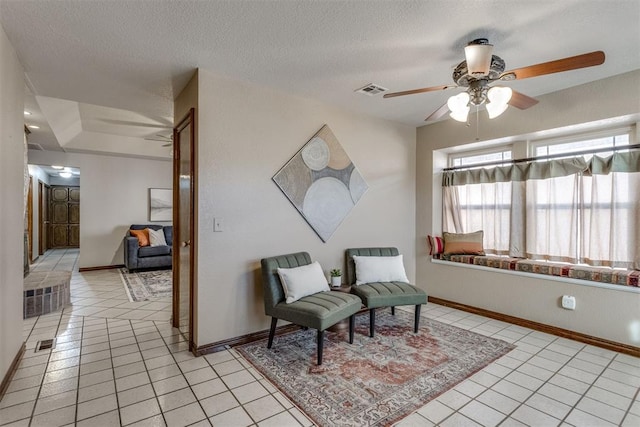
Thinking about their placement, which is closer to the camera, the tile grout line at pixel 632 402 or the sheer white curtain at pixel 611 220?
the tile grout line at pixel 632 402

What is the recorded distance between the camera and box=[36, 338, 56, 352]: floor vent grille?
2.76m

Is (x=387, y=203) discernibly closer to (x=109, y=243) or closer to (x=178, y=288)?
(x=178, y=288)

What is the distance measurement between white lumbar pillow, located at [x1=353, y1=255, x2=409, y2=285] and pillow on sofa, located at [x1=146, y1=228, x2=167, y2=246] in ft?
15.3

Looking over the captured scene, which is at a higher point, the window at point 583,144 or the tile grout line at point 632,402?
the window at point 583,144

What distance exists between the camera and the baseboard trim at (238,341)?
270 cm

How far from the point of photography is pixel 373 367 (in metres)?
2.48

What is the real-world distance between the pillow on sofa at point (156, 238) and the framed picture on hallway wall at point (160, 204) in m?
0.59

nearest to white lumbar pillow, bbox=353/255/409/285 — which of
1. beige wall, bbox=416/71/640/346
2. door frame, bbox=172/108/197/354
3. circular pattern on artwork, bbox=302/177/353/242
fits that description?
circular pattern on artwork, bbox=302/177/353/242

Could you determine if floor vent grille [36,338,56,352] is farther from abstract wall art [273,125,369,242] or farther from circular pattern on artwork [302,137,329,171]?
circular pattern on artwork [302,137,329,171]

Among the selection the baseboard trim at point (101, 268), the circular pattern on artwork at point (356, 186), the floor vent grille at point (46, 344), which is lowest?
the floor vent grille at point (46, 344)

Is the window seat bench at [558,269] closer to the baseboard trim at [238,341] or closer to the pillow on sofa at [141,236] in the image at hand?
the baseboard trim at [238,341]

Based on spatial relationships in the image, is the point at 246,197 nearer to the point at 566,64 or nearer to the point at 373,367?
the point at 373,367

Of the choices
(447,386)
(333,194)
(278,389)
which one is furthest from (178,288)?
(447,386)

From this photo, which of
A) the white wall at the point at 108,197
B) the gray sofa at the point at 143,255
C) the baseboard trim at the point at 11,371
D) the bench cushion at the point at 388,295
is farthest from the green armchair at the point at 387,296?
the white wall at the point at 108,197
